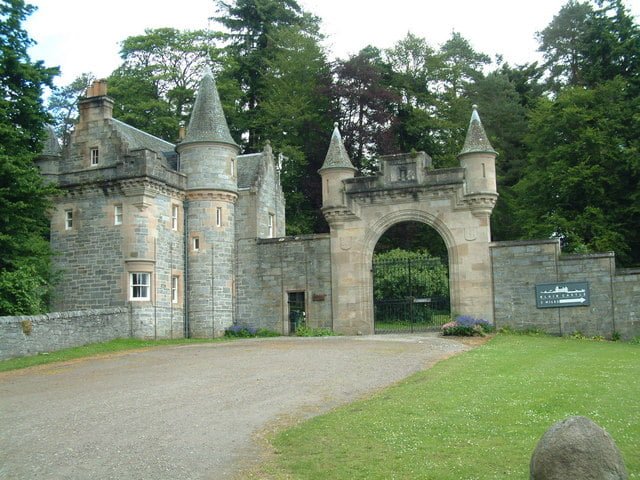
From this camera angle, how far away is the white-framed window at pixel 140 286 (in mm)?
30984

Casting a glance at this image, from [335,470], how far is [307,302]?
76.8 feet

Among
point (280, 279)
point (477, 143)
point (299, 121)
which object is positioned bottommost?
point (280, 279)

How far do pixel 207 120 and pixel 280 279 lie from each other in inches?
325

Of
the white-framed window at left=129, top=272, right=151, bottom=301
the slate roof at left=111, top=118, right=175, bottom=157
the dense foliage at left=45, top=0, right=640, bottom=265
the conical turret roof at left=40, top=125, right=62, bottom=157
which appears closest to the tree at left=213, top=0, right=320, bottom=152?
the dense foliage at left=45, top=0, right=640, bottom=265

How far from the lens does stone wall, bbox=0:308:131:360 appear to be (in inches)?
942

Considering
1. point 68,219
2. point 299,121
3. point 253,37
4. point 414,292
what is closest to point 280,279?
point 414,292

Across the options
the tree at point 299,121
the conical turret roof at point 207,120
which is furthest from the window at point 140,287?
the tree at point 299,121

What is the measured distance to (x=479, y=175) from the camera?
30734 millimetres

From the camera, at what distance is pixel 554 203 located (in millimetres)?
39969

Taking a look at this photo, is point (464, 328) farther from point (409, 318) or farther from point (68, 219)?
point (68, 219)

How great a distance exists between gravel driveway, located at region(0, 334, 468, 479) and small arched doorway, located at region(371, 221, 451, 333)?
7162 mm

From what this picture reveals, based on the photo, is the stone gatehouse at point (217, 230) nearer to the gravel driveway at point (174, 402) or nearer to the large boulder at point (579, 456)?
the gravel driveway at point (174, 402)

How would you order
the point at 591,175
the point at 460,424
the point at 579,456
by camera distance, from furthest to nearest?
the point at 591,175, the point at 460,424, the point at 579,456

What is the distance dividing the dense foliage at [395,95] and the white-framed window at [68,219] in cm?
1691
